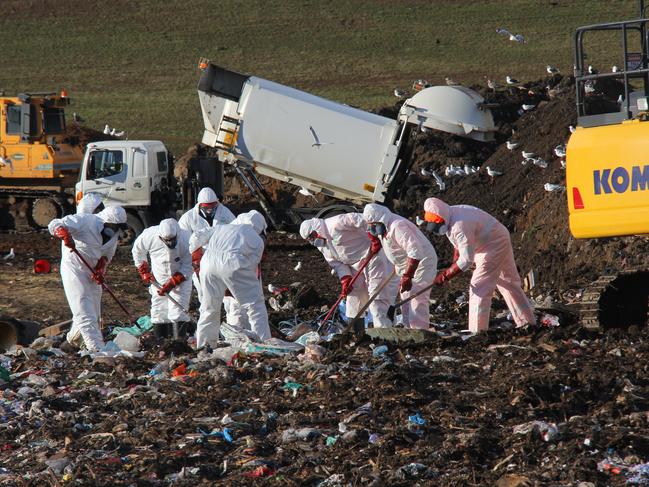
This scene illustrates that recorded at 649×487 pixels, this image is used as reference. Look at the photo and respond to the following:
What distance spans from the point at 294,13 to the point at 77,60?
7.71m

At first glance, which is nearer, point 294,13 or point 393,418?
point 393,418

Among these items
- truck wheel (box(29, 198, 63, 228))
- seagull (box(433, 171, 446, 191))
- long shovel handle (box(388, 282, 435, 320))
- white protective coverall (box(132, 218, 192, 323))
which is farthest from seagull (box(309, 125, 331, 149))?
long shovel handle (box(388, 282, 435, 320))

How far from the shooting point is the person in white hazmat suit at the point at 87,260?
1529cm

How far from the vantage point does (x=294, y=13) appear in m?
46.4

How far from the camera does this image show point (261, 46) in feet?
143

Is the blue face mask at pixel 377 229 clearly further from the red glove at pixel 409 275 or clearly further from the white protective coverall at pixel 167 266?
the white protective coverall at pixel 167 266

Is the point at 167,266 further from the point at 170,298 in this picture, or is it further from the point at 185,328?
the point at 185,328

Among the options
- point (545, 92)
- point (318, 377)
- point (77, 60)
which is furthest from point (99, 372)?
point (77, 60)

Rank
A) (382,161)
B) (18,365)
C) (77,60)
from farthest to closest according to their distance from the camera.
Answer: (77,60), (382,161), (18,365)

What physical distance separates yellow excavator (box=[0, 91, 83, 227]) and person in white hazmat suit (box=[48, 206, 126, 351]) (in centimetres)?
1083

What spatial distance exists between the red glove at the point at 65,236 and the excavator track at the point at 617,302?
5.74 metres

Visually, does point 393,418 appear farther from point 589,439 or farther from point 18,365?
point 18,365

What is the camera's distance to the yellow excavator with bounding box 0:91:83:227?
26281 mm

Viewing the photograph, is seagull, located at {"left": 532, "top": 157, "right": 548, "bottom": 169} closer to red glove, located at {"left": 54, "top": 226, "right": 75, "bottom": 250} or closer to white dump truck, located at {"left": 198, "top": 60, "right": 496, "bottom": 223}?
white dump truck, located at {"left": 198, "top": 60, "right": 496, "bottom": 223}
